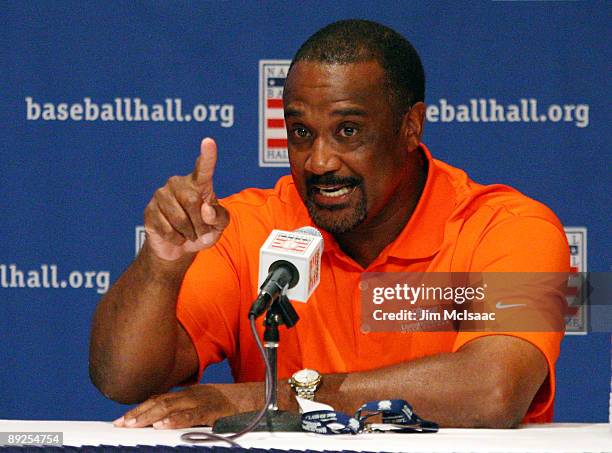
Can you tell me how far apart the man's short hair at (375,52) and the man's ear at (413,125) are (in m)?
0.02

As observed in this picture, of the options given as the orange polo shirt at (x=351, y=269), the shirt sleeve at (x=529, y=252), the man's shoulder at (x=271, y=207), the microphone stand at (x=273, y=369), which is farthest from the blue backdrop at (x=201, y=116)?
the microphone stand at (x=273, y=369)

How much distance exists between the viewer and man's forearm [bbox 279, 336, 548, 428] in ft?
6.23

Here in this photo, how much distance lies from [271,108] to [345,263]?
0.79 meters

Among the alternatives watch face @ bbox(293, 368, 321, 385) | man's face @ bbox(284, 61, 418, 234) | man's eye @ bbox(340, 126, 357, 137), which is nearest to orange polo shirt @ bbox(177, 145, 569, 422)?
man's face @ bbox(284, 61, 418, 234)

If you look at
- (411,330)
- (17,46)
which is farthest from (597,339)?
(17,46)

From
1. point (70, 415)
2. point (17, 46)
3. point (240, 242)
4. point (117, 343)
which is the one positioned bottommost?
point (70, 415)

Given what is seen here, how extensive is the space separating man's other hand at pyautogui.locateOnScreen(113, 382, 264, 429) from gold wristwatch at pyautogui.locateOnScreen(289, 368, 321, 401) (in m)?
0.07

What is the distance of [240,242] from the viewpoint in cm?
246

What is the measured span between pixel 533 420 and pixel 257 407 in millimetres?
608

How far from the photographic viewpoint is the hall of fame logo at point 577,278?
2.98 meters

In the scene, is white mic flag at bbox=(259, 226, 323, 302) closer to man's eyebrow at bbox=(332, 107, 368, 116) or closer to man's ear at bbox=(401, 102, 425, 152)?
man's eyebrow at bbox=(332, 107, 368, 116)

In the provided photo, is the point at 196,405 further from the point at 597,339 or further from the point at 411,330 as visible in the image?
the point at 597,339

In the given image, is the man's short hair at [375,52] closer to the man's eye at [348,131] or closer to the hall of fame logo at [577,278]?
the man's eye at [348,131]

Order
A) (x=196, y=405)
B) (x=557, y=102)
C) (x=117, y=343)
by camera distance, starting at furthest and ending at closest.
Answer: (x=557, y=102)
(x=117, y=343)
(x=196, y=405)
